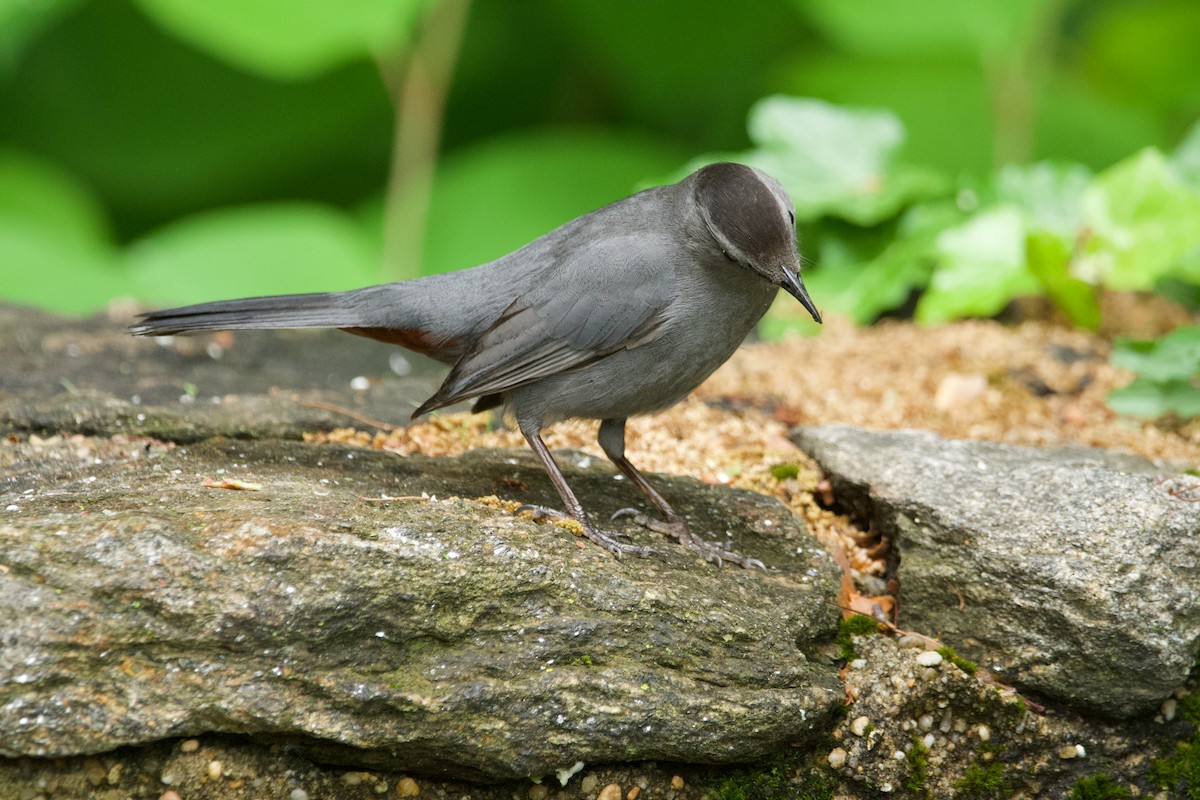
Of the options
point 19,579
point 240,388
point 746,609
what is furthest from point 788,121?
point 19,579

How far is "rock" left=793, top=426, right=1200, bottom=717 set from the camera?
3.04m

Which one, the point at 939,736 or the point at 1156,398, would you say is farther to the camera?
the point at 1156,398

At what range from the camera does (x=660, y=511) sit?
11.8ft

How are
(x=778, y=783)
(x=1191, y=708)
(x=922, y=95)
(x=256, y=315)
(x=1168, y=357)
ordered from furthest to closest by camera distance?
(x=922, y=95) → (x=1168, y=357) → (x=256, y=315) → (x=1191, y=708) → (x=778, y=783)

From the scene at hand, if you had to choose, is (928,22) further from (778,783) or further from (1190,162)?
(778,783)

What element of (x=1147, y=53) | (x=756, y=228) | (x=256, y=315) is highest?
(x=1147, y=53)

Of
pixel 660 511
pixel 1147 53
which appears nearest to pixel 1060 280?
pixel 660 511

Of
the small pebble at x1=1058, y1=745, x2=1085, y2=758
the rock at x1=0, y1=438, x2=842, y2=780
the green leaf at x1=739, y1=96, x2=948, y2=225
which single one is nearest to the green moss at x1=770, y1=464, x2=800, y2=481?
the rock at x1=0, y1=438, x2=842, y2=780

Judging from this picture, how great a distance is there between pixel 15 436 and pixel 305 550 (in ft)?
4.83

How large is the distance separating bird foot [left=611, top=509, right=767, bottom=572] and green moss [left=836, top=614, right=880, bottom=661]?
265 mm

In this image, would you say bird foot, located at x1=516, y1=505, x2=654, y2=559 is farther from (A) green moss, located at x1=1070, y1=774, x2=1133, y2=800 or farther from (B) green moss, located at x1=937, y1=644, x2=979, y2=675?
(A) green moss, located at x1=1070, y1=774, x2=1133, y2=800

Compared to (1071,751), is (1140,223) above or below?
above

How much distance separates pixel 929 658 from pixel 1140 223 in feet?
9.83

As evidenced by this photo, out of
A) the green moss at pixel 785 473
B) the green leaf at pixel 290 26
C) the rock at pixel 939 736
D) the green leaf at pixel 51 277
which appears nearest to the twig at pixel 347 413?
the green moss at pixel 785 473
